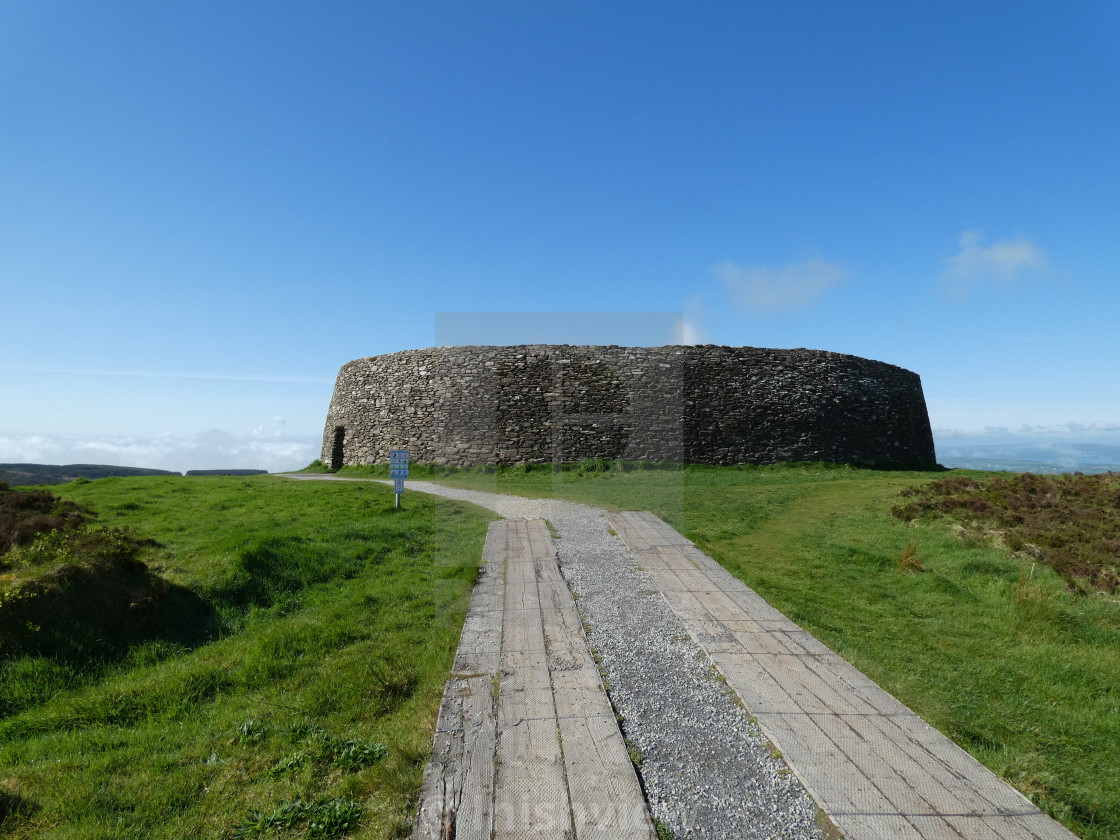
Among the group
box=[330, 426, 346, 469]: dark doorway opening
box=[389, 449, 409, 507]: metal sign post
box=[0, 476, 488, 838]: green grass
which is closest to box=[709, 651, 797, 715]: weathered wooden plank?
box=[0, 476, 488, 838]: green grass

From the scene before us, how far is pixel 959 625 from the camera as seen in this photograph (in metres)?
6.27

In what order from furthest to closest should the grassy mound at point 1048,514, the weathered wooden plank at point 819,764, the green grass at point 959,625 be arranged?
1. the grassy mound at point 1048,514
2. the green grass at point 959,625
3. the weathered wooden plank at point 819,764

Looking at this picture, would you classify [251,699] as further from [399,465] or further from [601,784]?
[399,465]

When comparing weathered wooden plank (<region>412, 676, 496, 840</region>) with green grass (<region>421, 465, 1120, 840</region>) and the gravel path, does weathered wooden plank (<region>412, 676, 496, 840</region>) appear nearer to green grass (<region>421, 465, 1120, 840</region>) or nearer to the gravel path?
the gravel path

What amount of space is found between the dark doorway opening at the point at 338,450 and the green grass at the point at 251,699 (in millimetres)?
16445

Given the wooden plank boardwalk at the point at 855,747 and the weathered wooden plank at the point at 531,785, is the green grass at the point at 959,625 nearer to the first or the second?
the wooden plank boardwalk at the point at 855,747

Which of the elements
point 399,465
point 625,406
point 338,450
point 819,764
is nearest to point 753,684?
point 819,764

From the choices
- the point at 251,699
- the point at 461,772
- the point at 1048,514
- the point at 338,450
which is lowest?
the point at 251,699

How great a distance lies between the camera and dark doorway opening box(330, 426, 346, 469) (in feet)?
82.7

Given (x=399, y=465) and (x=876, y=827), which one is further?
(x=399, y=465)

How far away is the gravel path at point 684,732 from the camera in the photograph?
8.82ft

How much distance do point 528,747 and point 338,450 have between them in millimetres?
24411

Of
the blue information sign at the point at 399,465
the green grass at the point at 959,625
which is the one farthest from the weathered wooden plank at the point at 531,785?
the blue information sign at the point at 399,465

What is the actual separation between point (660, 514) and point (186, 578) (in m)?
8.09
